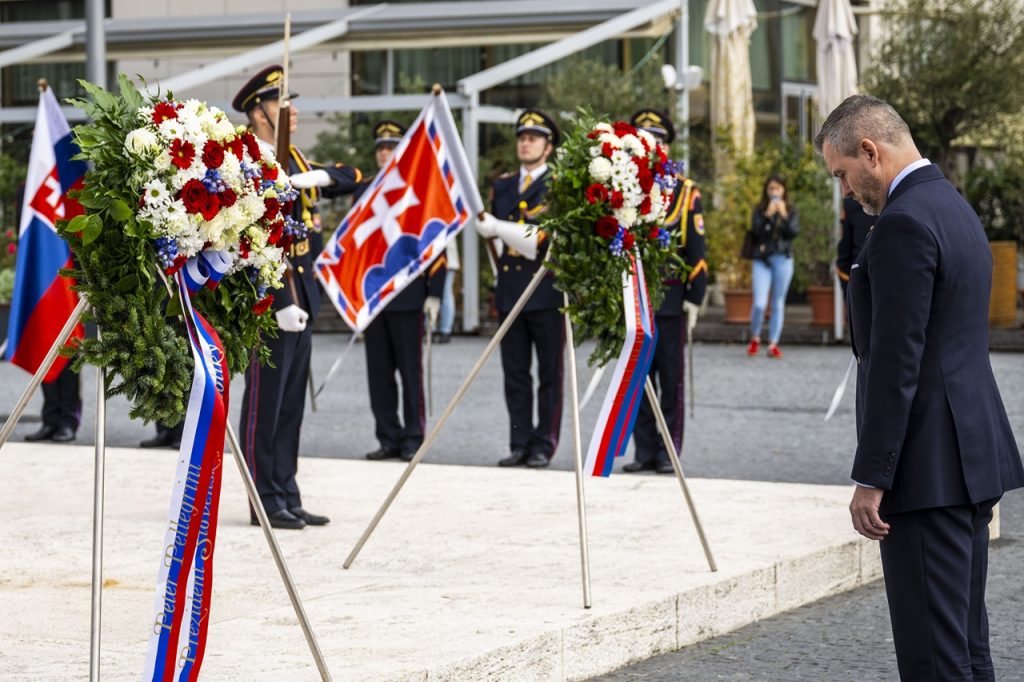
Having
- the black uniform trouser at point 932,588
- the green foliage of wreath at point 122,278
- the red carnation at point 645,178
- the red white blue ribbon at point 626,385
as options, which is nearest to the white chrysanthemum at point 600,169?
the red carnation at point 645,178

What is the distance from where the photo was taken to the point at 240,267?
16.1 ft

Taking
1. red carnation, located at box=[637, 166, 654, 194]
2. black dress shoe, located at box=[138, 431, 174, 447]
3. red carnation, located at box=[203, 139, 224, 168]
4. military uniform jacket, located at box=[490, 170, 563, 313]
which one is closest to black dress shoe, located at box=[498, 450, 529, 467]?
military uniform jacket, located at box=[490, 170, 563, 313]

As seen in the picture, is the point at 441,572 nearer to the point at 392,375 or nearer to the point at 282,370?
the point at 282,370

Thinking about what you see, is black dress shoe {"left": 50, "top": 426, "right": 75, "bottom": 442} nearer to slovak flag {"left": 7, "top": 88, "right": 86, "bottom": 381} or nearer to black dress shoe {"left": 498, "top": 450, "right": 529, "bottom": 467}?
slovak flag {"left": 7, "top": 88, "right": 86, "bottom": 381}

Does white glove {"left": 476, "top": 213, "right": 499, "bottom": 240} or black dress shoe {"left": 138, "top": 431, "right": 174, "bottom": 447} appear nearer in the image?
white glove {"left": 476, "top": 213, "right": 499, "bottom": 240}

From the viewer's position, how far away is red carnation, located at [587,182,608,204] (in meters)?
6.42

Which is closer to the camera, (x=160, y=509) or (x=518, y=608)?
(x=518, y=608)

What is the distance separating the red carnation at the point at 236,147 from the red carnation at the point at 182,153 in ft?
0.45

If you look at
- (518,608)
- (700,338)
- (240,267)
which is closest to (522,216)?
(518,608)

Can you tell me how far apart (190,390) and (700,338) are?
14475 mm

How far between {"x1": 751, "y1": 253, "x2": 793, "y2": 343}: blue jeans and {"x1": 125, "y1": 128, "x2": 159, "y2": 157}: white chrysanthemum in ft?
42.3

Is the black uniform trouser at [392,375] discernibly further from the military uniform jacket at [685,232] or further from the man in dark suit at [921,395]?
the man in dark suit at [921,395]

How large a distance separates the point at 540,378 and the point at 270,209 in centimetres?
563

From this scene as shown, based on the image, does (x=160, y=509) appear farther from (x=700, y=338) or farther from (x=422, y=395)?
(x=700, y=338)
